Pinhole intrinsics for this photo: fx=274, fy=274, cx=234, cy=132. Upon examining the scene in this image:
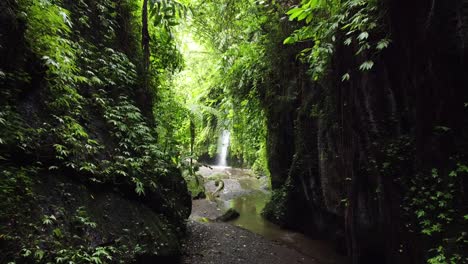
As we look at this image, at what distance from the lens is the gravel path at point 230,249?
634cm

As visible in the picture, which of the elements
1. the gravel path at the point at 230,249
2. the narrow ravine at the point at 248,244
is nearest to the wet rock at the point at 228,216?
the narrow ravine at the point at 248,244

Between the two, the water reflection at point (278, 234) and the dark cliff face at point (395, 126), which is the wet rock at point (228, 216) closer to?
the water reflection at point (278, 234)

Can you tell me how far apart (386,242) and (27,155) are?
554 centimetres

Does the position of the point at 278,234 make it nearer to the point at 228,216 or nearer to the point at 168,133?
the point at 228,216

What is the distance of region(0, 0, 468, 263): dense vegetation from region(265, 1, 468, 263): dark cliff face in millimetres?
20

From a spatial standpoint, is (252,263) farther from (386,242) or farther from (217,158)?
(217,158)

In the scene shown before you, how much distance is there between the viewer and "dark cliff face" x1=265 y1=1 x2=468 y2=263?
3.51 meters

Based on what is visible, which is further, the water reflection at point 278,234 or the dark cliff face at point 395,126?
the water reflection at point 278,234

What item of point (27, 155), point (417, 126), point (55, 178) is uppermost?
point (417, 126)

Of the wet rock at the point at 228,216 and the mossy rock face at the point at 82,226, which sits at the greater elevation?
the mossy rock face at the point at 82,226

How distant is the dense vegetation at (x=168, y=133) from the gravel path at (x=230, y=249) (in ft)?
2.60

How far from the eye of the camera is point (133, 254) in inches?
162

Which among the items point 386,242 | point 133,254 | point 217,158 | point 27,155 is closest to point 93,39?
point 27,155

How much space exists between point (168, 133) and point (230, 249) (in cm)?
382
